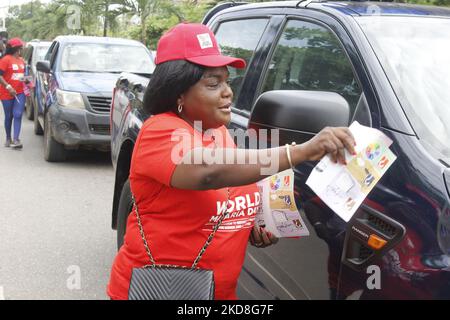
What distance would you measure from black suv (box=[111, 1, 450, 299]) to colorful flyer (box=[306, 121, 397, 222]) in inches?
7.3

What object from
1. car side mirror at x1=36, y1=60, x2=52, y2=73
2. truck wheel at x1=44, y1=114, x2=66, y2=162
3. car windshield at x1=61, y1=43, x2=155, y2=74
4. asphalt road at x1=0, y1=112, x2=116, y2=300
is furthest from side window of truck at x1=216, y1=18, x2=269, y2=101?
car side mirror at x1=36, y1=60, x2=52, y2=73

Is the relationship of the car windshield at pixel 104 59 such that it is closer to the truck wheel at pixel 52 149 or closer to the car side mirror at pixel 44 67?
the car side mirror at pixel 44 67

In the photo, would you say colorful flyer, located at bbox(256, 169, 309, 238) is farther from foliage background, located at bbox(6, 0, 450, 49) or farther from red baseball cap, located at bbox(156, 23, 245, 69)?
foliage background, located at bbox(6, 0, 450, 49)

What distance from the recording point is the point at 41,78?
973cm

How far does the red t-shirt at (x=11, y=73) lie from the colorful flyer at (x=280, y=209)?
7.67 m

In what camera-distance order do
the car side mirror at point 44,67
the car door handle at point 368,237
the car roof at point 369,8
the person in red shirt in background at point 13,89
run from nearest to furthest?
the car door handle at point 368,237
the car roof at point 369,8
the car side mirror at point 44,67
the person in red shirt in background at point 13,89

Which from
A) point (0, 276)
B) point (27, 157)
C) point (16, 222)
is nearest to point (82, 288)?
point (0, 276)

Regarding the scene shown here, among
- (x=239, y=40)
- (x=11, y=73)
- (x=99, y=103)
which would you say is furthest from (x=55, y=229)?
(x=11, y=73)

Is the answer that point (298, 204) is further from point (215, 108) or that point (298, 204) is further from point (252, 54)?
point (252, 54)

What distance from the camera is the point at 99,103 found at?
7742mm

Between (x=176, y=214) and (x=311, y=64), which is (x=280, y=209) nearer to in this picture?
(x=176, y=214)

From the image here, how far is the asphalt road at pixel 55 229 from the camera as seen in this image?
162 inches

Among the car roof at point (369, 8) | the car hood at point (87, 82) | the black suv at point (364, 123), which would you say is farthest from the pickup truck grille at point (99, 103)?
the car roof at point (369, 8)

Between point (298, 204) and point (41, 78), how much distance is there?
8.28 m
